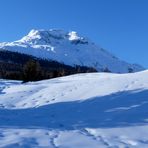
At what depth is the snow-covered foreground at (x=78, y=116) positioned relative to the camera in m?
12.9

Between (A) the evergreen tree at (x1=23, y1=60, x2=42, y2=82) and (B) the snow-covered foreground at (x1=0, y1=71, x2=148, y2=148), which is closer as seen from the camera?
(B) the snow-covered foreground at (x1=0, y1=71, x2=148, y2=148)

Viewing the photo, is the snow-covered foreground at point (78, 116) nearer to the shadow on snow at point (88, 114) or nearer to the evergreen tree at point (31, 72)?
the shadow on snow at point (88, 114)

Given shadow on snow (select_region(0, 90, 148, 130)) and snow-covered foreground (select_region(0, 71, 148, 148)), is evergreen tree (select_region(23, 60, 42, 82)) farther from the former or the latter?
shadow on snow (select_region(0, 90, 148, 130))

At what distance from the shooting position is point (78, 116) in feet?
57.9

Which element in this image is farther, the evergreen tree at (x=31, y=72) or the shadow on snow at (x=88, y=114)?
the evergreen tree at (x=31, y=72)

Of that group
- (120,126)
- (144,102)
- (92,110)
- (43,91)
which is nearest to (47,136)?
(120,126)

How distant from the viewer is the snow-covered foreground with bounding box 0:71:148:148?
12.9 meters

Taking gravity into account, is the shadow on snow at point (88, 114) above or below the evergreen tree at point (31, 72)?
below

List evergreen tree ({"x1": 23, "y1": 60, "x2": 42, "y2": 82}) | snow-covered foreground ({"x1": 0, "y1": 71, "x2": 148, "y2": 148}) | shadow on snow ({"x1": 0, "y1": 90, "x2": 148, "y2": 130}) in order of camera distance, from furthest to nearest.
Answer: evergreen tree ({"x1": 23, "y1": 60, "x2": 42, "y2": 82}) < shadow on snow ({"x1": 0, "y1": 90, "x2": 148, "y2": 130}) < snow-covered foreground ({"x1": 0, "y1": 71, "x2": 148, "y2": 148})

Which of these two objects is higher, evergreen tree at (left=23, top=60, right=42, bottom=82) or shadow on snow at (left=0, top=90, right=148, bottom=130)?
evergreen tree at (left=23, top=60, right=42, bottom=82)

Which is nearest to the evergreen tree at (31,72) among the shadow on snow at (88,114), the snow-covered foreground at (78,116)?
the snow-covered foreground at (78,116)

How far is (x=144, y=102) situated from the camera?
18594 mm

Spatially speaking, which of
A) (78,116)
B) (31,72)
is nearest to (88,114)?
(78,116)

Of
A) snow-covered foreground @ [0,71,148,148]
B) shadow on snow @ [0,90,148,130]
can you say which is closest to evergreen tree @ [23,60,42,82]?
snow-covered foreground @ [0,71,148,148]
